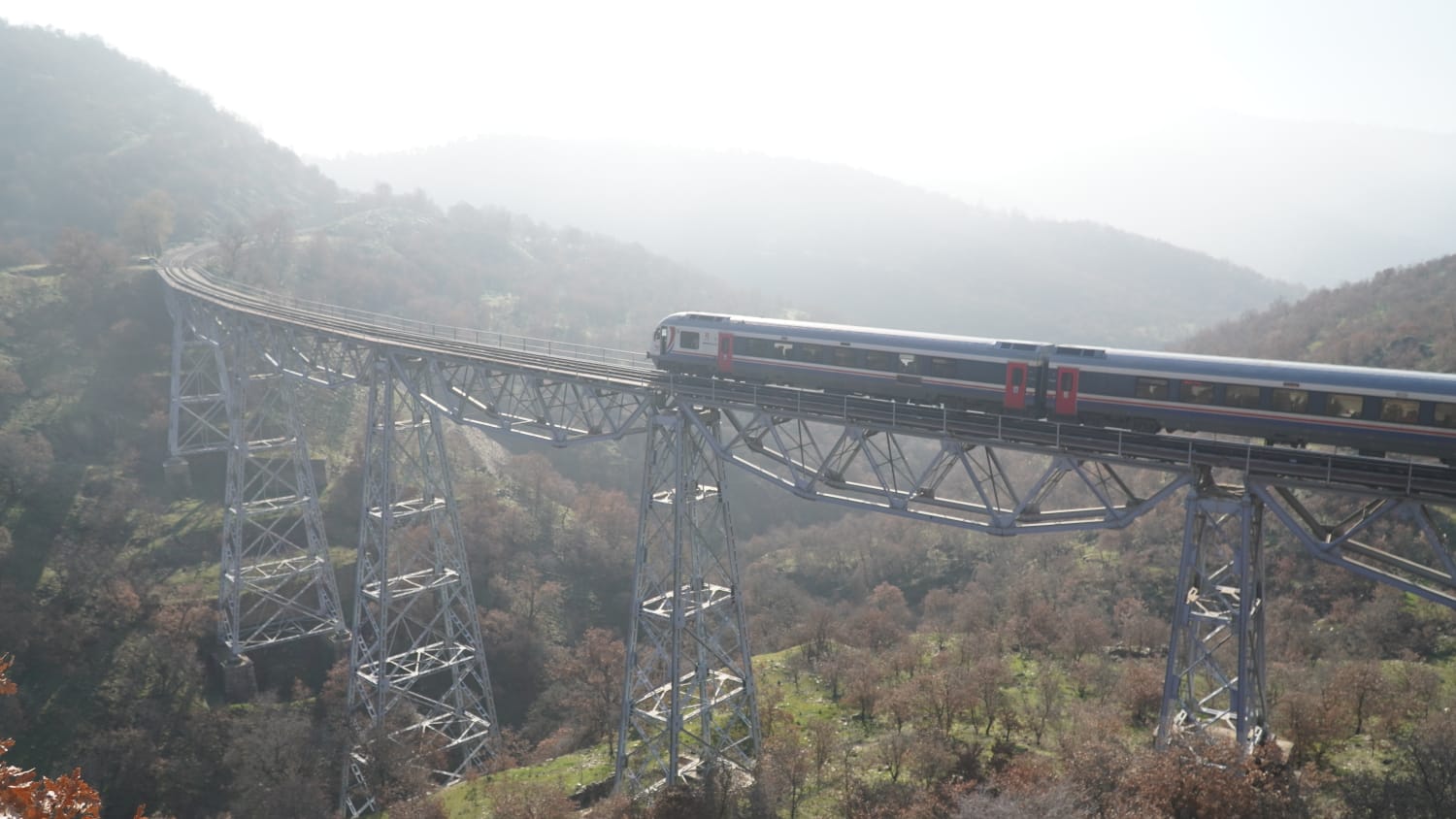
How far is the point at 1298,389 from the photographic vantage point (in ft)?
60.2

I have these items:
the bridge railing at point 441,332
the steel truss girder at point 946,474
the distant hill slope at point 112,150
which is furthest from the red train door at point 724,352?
the distant hill slope at point 112,150

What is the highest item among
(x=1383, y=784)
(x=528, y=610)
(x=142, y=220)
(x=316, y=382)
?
(x=142, y=220)

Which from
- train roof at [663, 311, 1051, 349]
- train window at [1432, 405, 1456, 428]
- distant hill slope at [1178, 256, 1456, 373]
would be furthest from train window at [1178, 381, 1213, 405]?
distant hill slope at [1178, 256, 1456, 373]

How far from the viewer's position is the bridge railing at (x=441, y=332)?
102 feet

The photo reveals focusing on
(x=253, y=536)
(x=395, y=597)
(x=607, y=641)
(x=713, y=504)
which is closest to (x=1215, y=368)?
(x=713, y=504)

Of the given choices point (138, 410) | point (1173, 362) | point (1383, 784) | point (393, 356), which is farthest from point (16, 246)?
point (1383, 784)

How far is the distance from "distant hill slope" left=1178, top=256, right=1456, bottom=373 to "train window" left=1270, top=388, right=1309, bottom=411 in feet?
116

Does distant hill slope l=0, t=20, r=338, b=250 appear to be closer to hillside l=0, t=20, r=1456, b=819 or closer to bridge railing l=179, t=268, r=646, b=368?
hillside l=0, t=20, r=1456, b=819

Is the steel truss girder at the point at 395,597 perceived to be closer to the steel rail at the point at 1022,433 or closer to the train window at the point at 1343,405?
the steel rail at the point at 1022,433

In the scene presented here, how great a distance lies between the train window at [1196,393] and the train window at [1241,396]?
1.01ft

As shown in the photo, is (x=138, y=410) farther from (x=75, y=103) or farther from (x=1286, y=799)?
(x=75, y=103)

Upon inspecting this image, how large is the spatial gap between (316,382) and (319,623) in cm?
1847

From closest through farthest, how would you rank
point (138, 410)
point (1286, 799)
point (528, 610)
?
1. point (1286, 799)
2. point (528, 610)
3. point (138, 410)

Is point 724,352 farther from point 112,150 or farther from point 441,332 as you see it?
point 112,150
